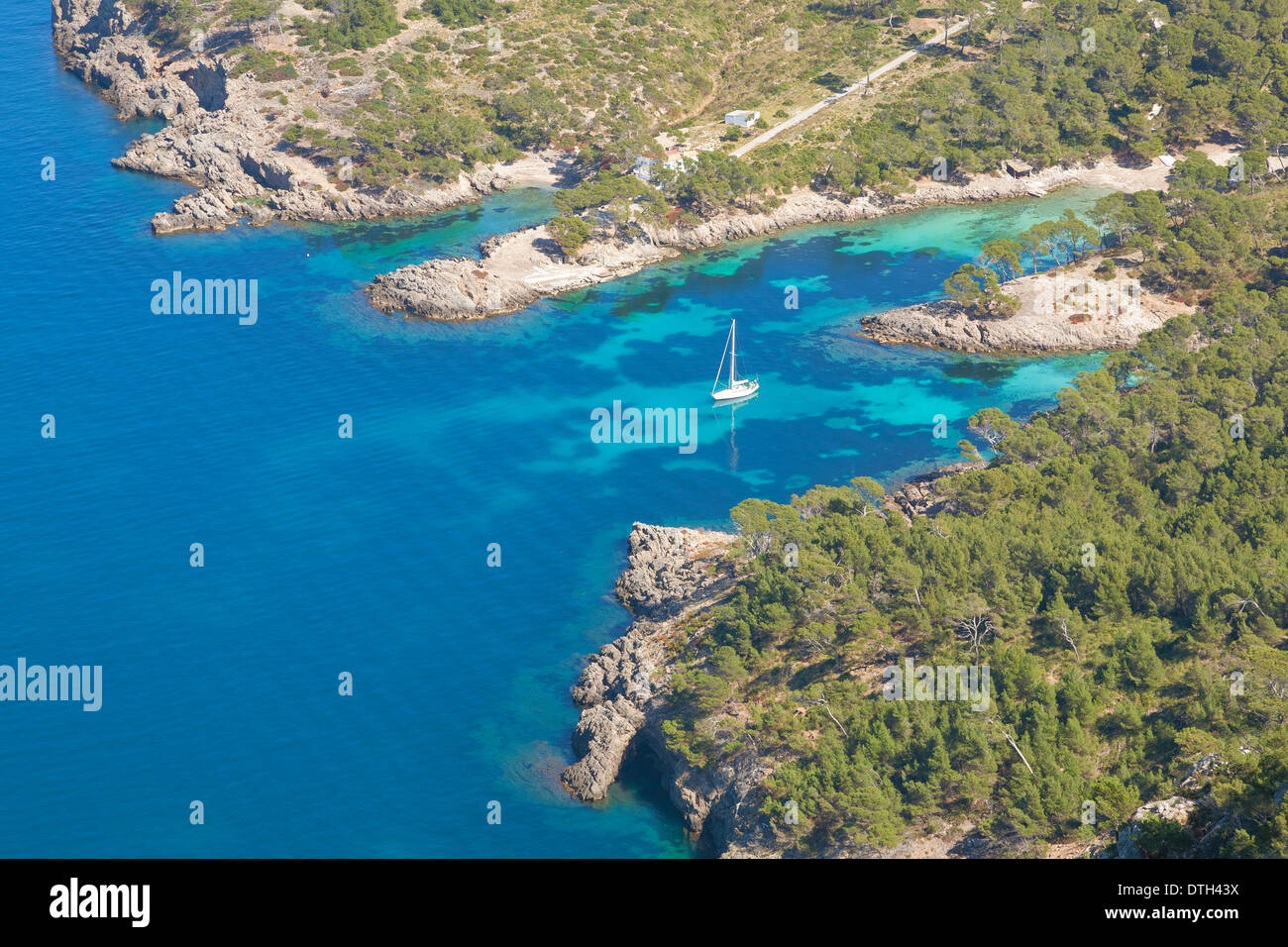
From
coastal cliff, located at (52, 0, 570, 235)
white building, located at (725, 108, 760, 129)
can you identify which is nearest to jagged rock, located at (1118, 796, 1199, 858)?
coastal cliff, located at (52, 0, 570, 235)

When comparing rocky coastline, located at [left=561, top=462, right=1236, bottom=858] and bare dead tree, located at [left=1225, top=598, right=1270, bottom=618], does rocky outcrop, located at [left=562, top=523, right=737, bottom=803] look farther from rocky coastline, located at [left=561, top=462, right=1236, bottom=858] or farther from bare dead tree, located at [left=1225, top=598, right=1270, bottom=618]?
bare dead tree, located at [left=1225, top=598, right=1270, bottom=618]

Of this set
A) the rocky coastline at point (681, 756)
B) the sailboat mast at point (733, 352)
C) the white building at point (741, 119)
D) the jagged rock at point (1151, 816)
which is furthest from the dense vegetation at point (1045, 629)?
the white building at point (741, 119)

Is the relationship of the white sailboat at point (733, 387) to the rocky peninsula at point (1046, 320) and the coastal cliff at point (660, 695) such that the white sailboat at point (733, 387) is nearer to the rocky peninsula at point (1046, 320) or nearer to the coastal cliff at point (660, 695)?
the rocky peninsula at point (1046, 320)

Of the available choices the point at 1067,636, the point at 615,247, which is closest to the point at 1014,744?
the point at 1067,636

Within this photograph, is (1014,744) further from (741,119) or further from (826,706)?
(741,119)

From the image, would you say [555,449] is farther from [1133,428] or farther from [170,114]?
[170,114]

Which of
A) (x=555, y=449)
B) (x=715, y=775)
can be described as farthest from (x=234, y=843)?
(x=555, y=449)
